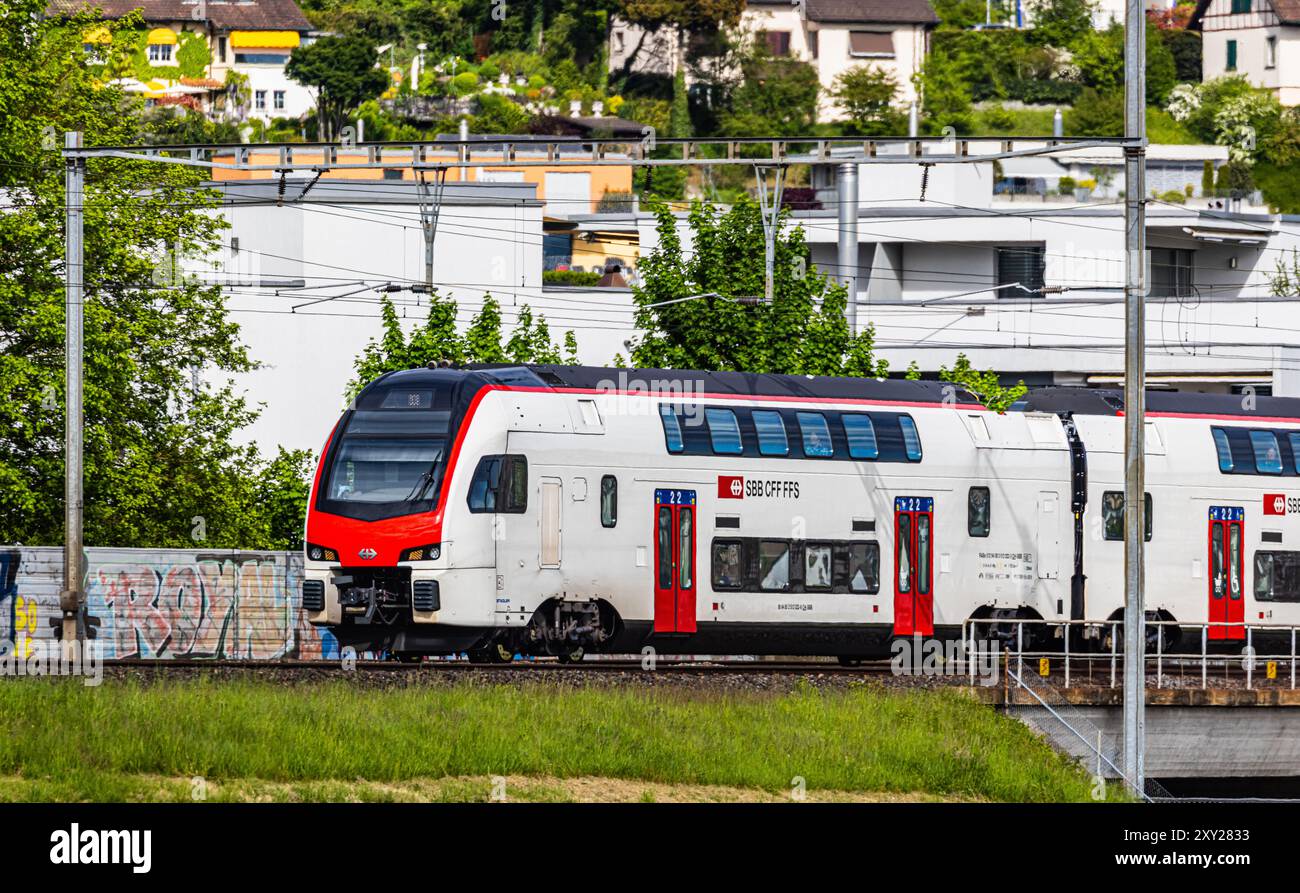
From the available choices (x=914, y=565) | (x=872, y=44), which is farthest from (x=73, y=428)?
(x=872, y=44)

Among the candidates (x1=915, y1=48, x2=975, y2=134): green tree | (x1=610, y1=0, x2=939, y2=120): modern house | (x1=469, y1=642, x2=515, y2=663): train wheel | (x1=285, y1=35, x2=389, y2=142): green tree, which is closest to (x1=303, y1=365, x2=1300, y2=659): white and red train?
(x1=469, y1=642, x2=515, y2=663): train wheel

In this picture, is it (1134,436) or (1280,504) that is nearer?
(1134,436)

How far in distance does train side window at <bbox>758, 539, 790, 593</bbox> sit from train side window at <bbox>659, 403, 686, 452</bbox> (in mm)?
2243

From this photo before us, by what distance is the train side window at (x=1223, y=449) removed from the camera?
3744cm

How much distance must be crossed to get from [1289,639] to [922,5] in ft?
326

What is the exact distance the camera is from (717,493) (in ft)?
108

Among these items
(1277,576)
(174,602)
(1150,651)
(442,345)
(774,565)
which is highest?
(442,345)

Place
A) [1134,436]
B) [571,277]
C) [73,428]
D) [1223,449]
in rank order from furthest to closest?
1. [571,277]
2. [1223,449]
3. [73,428]
4. [1134,436]

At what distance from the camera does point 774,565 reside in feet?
110

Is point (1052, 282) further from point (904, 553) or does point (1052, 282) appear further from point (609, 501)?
point (609, 501)

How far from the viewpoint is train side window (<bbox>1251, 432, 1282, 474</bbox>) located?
37.8 metres

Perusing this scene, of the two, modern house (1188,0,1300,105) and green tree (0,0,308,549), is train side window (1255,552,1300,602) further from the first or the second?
modern house (1188,0,1300,105)

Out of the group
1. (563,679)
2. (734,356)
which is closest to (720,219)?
(734,356)

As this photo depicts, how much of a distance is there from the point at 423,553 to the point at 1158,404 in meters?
14.7
